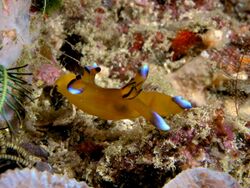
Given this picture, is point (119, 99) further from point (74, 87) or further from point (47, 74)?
point (47, 74)

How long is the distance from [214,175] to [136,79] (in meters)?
0.87

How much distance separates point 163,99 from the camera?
2.72m

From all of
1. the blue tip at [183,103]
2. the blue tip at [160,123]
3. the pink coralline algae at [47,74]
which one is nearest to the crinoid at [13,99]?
the pink coralline algae at [47,74]

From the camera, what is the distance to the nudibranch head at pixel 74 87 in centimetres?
273

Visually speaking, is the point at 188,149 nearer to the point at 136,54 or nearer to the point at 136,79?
the point at 136,79

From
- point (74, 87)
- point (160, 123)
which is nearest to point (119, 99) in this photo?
point (74, 87)

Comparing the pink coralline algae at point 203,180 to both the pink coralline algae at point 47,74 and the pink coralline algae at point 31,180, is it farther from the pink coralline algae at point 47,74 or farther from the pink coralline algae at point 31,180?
the pink coralline algae at point 47,74

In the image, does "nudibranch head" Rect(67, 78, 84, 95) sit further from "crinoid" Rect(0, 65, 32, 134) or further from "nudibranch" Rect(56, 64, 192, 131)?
"crinoid" Rect(0, 65, 32, 134)

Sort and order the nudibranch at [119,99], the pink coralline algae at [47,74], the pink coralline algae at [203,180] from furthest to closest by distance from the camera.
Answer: the pink coralline algae at [47,74], the nudibranch at [119,99], the pink coralline algae at [203,180]

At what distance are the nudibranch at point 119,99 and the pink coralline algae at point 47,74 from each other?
0.64 m

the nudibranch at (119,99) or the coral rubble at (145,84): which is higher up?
the nudibranch at (119,99)

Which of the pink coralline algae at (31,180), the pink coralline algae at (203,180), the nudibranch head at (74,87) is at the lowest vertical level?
the pink coralline algae at (203,180)

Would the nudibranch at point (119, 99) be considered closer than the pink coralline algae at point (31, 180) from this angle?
No

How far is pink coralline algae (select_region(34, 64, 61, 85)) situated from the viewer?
3.50 metres
